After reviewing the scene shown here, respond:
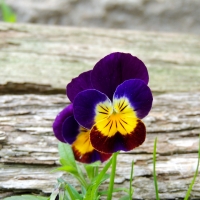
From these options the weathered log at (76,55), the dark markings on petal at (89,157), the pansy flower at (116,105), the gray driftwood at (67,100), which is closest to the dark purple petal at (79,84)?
the pansy flower at (116,105)

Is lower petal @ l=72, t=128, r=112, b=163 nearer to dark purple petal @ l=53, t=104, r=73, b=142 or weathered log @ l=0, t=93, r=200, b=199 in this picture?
dark purple petal @ l=53, t=104, r=73, b=142

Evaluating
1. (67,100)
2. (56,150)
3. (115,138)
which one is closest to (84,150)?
(115,138)

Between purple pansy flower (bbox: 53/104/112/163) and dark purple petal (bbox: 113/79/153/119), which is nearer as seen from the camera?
dark purple petal (bbox: 113/79/153/119)

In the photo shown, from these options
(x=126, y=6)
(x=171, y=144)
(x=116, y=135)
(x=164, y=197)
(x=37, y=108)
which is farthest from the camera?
(x=126, y=6)

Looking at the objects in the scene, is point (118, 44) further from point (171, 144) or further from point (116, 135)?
point (116, 135)

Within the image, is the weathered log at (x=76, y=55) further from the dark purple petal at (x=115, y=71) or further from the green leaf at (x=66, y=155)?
the dark purple petal at (x=115, y=71)

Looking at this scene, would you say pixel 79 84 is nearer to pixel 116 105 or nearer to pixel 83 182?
pixel 116 105

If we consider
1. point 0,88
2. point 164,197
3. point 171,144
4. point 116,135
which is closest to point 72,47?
point 0,88

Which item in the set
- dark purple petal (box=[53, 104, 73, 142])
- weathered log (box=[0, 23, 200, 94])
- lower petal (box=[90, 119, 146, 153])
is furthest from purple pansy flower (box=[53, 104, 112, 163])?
weathered log (box=[0, 23, 200, 94])
